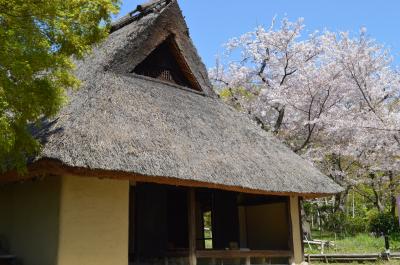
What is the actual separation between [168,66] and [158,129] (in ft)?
9.85

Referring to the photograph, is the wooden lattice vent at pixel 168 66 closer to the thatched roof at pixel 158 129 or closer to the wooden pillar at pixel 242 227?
the thatched roof at pixel 158 129

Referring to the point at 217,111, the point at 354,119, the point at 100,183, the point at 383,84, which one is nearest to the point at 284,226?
the point at 217,111

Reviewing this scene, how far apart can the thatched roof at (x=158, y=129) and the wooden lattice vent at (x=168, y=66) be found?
14 centimetres

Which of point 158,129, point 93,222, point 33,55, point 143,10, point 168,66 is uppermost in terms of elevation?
point 143,10

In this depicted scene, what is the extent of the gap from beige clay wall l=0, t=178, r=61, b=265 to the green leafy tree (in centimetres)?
108

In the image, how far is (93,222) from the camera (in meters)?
6.83

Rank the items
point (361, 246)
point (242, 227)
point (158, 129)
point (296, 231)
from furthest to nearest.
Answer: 1. point (361, 246)
2. point (242, 227)
3. point (296, 231)
4. point (158, 129)

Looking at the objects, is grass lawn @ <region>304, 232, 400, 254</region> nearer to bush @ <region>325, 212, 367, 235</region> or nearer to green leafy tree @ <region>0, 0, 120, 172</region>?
bush @ <region>325, 212, 367, 235</region>

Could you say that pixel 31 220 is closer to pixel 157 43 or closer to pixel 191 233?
Result: pixel 191 233

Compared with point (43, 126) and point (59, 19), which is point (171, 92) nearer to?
point (43, 126)

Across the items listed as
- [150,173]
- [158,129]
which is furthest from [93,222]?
[158,129]

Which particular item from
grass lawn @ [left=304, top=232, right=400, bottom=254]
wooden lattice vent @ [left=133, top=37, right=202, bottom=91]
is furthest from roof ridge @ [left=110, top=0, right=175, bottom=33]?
grass lawn @ [left=304, top=232, right=400, bottom=254]

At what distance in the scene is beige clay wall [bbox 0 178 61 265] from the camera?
671 centimetres

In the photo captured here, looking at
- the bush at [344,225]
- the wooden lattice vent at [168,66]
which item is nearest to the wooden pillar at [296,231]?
the wooden lattice vent at [168,66]
